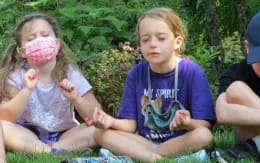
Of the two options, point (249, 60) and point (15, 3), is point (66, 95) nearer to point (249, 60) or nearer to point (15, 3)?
point (249, 60)

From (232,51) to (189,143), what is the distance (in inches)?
112

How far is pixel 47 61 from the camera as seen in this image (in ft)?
13.7

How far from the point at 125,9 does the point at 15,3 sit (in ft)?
4.93

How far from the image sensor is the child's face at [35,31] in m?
4.18

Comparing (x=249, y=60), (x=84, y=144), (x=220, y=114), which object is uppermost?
(x=249, y=60)

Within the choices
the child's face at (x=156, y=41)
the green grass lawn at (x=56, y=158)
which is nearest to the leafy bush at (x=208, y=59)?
the green grass lawn at (x=56, y=158)

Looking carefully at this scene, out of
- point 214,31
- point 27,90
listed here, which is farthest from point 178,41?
point 214,31

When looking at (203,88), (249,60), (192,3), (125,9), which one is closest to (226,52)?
(192,3)

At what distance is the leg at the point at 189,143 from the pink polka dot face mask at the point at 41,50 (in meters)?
1.14

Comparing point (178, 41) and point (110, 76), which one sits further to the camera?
point (110, 76)

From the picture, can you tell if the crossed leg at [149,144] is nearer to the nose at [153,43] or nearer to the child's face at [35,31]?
the nose at [153,43]

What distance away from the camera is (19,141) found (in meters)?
3.92

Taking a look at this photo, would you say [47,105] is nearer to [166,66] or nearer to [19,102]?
[19,102]

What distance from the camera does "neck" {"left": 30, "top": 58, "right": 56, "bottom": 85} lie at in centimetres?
425
